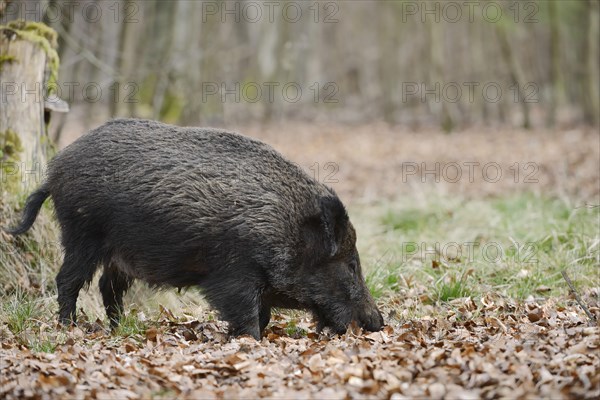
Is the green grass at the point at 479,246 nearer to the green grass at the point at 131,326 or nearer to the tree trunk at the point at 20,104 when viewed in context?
the green grass at the point at 131,326

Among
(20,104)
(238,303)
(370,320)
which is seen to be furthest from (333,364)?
(20,104)

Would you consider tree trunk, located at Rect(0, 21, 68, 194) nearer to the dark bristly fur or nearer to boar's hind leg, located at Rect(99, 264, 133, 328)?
the dark bristly fur

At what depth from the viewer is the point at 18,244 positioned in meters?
7.41

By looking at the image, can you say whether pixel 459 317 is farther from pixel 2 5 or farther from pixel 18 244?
pixel 2 5

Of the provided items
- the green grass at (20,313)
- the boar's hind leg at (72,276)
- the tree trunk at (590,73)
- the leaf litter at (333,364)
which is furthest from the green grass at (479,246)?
the tree trunk at (590,73)

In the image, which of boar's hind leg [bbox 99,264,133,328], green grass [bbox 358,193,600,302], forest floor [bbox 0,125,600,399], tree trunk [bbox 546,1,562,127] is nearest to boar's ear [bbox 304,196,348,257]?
forest floor [bbox 0,125,600,399]

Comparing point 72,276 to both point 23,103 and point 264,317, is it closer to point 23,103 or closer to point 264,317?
point 264,317

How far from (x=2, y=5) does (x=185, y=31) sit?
567 inches

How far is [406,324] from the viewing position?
20.5ft

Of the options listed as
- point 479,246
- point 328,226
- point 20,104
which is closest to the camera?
point 328,226

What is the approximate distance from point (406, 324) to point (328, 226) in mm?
1023

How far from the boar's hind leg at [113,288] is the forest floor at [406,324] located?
0.78ft

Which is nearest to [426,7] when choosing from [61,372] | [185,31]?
[185,31]

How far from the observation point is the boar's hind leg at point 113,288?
689 cm
